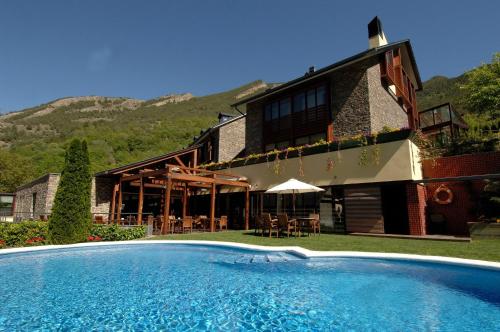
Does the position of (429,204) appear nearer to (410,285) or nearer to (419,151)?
(419,151)

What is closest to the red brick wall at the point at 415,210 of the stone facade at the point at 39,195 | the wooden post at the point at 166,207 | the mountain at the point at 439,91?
the wooden post at the point at 166,207

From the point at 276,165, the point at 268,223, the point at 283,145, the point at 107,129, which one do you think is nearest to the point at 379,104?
the point at 283,145

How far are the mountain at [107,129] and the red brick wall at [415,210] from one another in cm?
Answer: 4848

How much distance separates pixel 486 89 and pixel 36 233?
38805mm

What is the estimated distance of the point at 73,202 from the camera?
13.7 m

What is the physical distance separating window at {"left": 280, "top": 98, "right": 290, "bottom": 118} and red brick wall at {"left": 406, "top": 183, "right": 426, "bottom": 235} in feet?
36.8

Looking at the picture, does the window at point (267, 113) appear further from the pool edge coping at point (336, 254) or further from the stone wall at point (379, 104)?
the pool edge coping at point (336, 254)

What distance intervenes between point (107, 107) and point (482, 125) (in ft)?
386

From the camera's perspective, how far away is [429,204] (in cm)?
1551

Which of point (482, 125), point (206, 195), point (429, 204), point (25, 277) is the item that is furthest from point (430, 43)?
point (25, 277)

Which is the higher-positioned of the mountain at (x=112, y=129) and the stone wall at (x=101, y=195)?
the mountain at (x=112, y=129)

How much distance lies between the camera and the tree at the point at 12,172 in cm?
4581

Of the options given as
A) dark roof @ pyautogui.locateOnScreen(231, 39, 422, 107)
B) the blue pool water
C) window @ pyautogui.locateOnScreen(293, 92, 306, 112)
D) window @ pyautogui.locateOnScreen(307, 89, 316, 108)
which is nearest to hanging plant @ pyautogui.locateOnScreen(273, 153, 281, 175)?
window @ pyautogui.locateOnScreen(293, 92, 306, 112)

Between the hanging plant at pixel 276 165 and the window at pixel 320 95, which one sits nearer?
the hanging plant at pixel 276 165
